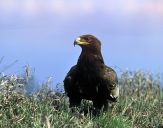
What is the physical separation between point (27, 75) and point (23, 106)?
52 centimetres

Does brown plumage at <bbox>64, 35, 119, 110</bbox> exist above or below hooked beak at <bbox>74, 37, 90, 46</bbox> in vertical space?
below

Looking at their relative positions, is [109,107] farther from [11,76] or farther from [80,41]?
[11,76]

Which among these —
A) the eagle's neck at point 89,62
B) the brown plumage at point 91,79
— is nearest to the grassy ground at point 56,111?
the brown plumage at point 91,79

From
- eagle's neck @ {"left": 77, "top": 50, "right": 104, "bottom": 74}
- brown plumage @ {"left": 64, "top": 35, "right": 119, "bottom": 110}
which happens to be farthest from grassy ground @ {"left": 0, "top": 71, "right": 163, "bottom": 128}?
eagle's neck @ {"left": 77, "top": 50, "right": 104, "bottom": 74}

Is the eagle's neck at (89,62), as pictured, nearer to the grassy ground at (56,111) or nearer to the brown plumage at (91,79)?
the brown plumage at (91,79)

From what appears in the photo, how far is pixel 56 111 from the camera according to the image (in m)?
8.70

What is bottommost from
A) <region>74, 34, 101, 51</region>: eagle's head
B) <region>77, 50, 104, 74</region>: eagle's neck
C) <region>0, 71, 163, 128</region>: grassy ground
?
<region>0, 71, 163, 128</region>: grassy ground

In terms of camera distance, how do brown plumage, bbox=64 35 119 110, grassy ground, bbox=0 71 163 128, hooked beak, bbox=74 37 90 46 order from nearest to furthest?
1. grassy ground, bbox=0 71 163 128
2. hooked beak, bbox=74 37 90 46
3. brown plumage, bbox=64 35 119 110

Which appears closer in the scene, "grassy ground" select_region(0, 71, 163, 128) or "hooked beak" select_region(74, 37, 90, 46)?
"grassy ground" select_region(0, 71, 163, 128)

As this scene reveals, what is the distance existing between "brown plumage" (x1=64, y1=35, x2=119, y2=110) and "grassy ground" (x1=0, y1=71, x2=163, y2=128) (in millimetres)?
212

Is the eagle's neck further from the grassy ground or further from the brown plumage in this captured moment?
the grassy ground

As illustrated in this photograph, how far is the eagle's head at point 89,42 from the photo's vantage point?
964cm

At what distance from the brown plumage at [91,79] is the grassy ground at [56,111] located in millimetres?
212

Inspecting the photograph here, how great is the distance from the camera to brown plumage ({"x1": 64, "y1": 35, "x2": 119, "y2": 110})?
9617mm
